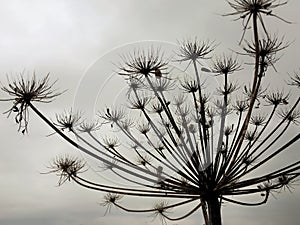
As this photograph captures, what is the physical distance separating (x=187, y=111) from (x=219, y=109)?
1.06m

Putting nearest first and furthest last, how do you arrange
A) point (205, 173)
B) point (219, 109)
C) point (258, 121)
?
1. point (205, 173)
2. point (219, 109)
3. point (258, 121)

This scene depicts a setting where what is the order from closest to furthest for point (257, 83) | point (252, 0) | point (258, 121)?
point (252, 0)
point (257, 83)
point (258, 121)

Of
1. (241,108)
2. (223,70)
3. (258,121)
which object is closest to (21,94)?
(223,70)

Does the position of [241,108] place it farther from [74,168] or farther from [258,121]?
[74,168]

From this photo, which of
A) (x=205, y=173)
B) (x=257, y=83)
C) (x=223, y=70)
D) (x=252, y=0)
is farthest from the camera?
(x=223, y=70)

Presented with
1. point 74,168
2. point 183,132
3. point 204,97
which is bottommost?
point 74,168

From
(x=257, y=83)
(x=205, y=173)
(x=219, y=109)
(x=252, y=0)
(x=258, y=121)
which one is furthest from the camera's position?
(x=258, y=121)

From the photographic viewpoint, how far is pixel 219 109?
14703 millimetres

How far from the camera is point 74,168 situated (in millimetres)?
13914

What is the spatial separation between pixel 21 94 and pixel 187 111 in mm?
6093

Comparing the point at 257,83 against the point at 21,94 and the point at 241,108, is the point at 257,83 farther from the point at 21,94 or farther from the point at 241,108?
the point at 21,94

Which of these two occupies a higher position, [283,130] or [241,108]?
[241,108]

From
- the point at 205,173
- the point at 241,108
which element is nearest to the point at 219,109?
the point at 241,108

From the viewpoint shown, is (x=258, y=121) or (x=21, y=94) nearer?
(x=21, y=94)
